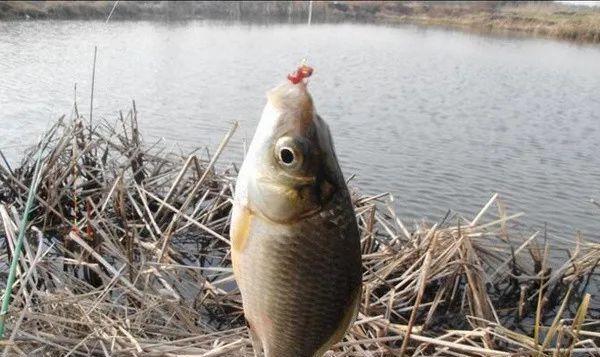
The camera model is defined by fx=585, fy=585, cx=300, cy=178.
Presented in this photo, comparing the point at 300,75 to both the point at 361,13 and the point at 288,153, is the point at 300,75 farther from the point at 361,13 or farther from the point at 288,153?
the point at 361,13

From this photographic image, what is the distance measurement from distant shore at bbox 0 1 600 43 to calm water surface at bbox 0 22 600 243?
1746 mm

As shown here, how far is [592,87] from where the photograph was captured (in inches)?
824

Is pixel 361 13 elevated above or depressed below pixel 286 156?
below

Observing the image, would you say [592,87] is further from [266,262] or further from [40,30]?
[40,30]

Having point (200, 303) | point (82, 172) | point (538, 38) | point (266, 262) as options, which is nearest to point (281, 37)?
point (538, 38)

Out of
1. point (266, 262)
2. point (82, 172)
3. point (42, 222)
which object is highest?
point (266, 262)

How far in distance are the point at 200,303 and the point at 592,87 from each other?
64.3 feet

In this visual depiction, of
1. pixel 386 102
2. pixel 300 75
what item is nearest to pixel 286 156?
pixel 300 75

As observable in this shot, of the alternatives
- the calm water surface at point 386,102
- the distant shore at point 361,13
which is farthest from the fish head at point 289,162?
the distant shore at point 361,13

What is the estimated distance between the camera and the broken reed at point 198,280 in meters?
4.10

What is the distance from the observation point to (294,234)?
173 centimetres

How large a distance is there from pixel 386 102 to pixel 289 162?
55.0 feet

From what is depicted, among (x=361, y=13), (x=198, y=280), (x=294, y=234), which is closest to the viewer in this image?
(x=294, y=234)

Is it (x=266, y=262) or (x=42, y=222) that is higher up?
(x=266, y=262)
